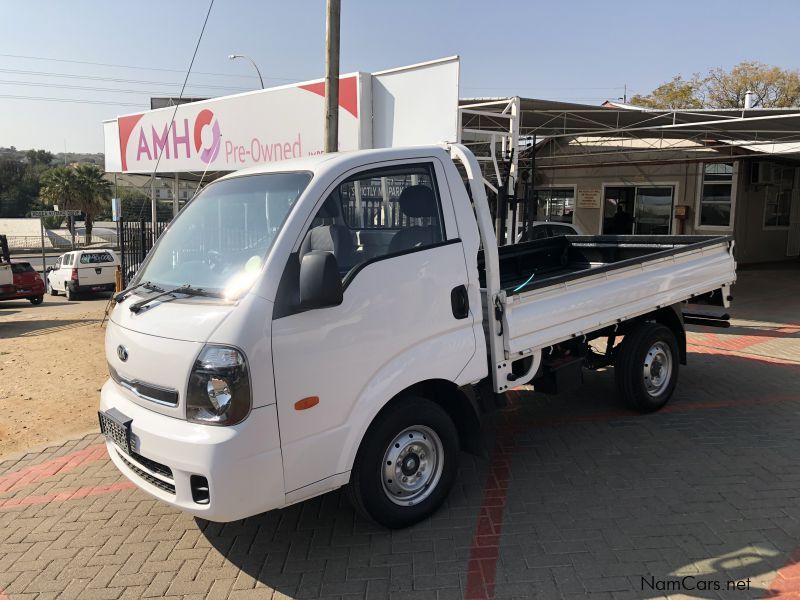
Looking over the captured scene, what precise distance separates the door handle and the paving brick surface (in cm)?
107

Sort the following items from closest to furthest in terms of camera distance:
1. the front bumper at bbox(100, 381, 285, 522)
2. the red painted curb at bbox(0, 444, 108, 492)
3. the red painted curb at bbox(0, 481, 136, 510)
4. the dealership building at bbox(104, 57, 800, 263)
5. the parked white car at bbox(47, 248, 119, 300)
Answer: the front bumper at bbox(100, 381, 285, 522), the red painted curb at bbox(0, 481, 136, 510), the red painted curb at bbox(0, 444, 108, 492), the dealership building at bbox(104, 57, 800, 263), the parked white car at bbox(47, 248, 119, 300)

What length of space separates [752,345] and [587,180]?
1292 cm

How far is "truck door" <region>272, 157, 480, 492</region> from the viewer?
9.83 ft

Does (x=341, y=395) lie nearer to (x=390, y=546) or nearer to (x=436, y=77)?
(x=390, y=546)

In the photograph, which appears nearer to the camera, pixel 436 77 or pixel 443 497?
pixel 443 497

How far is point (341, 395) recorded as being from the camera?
3145mm

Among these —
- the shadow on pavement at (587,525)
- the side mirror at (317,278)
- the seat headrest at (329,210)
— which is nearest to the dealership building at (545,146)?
the shadow on pavement at (587,525)

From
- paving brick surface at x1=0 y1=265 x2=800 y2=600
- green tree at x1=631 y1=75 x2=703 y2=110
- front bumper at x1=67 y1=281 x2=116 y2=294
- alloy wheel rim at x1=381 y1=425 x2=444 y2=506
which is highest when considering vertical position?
green tree at x1=631 y1=75 x2=703 y2=110

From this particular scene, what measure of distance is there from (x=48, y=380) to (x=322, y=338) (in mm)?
6079

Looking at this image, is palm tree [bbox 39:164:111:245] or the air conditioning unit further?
palm tree [bbox 39:164:111:245]

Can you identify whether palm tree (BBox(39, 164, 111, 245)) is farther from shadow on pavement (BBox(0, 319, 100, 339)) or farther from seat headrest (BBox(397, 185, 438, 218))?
→ seat headrest (BBox(397, 185, 438, 218))

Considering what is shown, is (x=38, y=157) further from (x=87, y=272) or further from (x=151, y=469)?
(x=151, y=469)

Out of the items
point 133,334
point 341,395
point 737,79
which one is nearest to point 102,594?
point 133,334

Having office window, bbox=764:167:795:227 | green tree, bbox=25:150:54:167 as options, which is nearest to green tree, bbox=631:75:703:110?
office window, bbox=764:167:795:227
